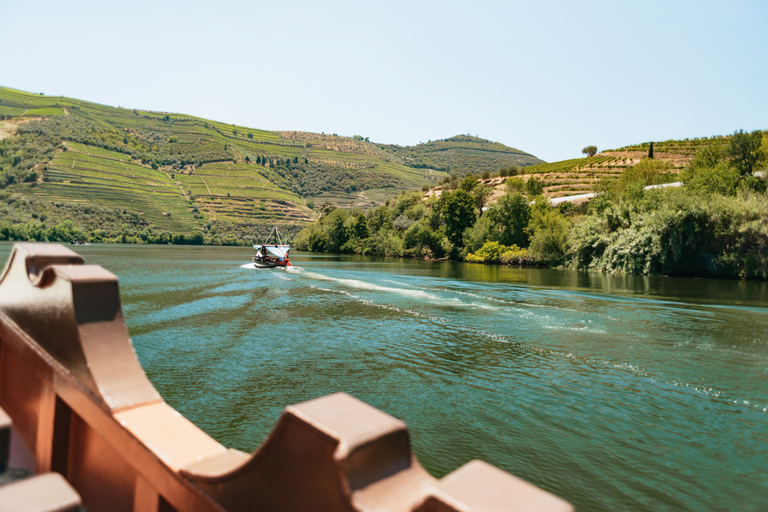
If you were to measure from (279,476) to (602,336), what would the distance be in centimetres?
1581

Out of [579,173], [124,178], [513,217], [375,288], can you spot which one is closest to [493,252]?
[513,217]

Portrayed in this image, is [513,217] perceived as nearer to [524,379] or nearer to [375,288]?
[375,288]

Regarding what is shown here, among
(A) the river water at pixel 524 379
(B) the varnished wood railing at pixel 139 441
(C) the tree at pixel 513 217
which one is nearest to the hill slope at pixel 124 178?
(C) the tree at pixel 513 217

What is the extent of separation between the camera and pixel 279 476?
1.28 metres

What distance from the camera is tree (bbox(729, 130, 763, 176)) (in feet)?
181

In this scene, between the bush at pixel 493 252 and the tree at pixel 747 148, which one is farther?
the bush at pixel 493 252

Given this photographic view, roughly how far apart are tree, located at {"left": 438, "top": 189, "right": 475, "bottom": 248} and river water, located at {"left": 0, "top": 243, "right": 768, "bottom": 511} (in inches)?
1944

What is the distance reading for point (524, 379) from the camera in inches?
421

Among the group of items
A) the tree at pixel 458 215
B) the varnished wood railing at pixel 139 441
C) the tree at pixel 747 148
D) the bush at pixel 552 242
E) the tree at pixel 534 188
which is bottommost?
the varnished wood railing at pixel 139 441

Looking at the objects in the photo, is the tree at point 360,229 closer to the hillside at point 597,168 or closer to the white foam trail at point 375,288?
the hillside at point 597,168

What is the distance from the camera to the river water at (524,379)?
6797mm

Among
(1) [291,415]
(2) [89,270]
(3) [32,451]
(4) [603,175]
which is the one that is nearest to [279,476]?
(1) [291,415]

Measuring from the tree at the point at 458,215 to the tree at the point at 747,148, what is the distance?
33022 millimetres

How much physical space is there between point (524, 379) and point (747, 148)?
62509 mm
